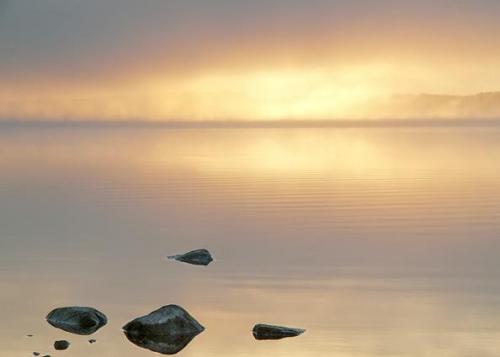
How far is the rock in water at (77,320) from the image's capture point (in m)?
21.1

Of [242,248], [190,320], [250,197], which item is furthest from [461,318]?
[250,197]

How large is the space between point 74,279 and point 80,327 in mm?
6806

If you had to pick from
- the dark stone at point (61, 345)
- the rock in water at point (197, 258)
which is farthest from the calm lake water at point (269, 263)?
the rock in water at point (197, 258)

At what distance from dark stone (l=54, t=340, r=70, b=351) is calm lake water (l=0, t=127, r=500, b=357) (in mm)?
150

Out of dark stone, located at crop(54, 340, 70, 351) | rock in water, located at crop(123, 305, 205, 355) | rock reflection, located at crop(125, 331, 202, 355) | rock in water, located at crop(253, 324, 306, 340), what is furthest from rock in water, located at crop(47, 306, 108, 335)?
rock in water, located at crop(253, 324, 306, 340)

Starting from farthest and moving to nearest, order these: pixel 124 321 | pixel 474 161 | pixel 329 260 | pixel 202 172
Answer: pixel 474 161, pixel 202 172, pixel 329 260, pixel 124 321

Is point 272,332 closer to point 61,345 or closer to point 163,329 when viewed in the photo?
point 163,329

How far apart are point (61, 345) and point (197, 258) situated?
1215 centimetres

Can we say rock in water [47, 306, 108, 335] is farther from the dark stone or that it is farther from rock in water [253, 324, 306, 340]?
rock in water [253, 324, 306, 340]

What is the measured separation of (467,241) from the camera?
35844 millimetres

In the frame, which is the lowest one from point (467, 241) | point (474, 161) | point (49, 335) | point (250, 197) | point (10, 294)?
point (49, 335)

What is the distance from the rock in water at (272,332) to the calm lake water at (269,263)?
32cm

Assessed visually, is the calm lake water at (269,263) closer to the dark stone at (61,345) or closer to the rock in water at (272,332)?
the dark stone at (61,345)

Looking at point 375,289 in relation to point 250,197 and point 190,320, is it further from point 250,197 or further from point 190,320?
point 250,197
